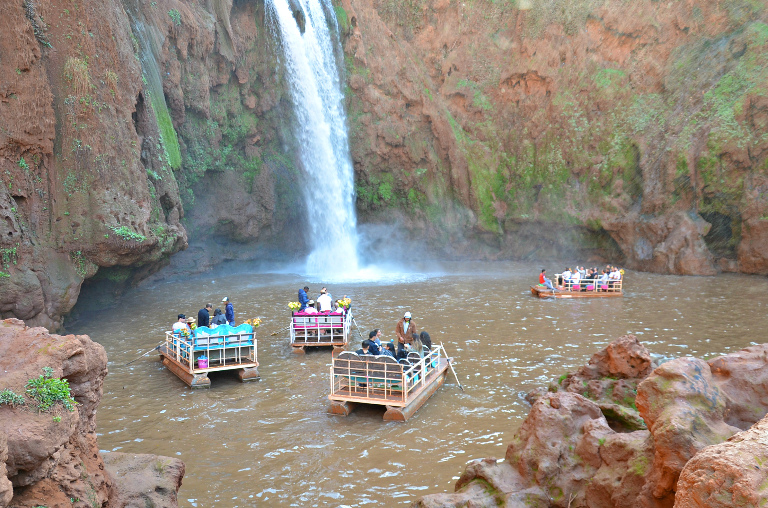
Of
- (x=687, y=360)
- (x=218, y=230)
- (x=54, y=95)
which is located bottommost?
(x=687, y=360)

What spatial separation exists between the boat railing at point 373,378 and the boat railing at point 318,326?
461cm

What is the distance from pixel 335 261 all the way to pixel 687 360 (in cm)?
3166

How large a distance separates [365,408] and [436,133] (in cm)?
3090

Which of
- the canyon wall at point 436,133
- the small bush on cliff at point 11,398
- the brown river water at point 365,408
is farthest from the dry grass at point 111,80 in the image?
the small bush on cliff at point 11,398

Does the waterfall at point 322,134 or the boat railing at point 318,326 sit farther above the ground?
the waterfall at point 322,134

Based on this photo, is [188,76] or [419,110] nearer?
[188,76]

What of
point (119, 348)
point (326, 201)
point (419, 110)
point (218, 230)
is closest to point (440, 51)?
point (419, 110)

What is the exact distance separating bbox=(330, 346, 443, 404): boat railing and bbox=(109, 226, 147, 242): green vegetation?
35.6 feet

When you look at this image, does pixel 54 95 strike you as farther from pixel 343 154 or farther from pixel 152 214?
pixel 343 154

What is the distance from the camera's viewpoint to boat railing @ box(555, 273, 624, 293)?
26.1m

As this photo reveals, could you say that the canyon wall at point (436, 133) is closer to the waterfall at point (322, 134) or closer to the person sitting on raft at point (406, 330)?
the waterfall at point (322, 134)

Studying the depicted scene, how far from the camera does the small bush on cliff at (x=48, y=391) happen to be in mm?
5645

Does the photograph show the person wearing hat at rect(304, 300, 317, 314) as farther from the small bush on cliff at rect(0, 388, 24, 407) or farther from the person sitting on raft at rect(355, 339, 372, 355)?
the small bush on cliff at rect(0, 388, 24, 407)

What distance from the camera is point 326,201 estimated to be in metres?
36.7
